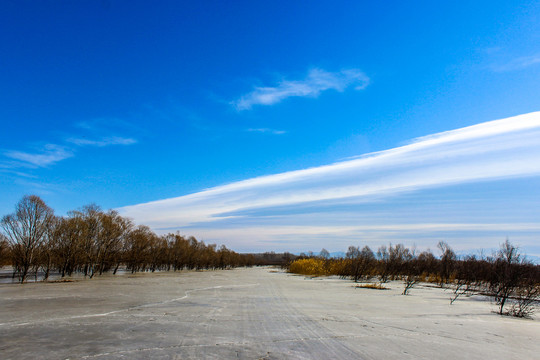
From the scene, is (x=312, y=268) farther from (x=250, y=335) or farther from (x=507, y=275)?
(x=250, y=335)

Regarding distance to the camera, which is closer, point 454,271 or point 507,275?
point 507,275

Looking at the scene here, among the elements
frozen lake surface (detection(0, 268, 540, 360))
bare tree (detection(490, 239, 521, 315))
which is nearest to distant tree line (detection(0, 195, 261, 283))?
frozen lake surface (detection(0, 268, 540, 360))

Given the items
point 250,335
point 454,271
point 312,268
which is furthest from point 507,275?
point 312,268

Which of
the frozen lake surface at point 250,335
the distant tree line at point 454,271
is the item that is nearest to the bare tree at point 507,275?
the distant tree line at point 454,271

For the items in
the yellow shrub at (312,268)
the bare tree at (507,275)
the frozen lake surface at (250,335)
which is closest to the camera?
the frozen lake surface at (250,335)

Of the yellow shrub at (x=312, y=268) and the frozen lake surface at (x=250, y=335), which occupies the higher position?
the frozen lake surface at (x=250, y=335)

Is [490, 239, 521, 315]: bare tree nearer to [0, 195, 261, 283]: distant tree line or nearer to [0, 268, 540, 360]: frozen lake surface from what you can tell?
[0, 268, 540, 360]: frozen lake surface

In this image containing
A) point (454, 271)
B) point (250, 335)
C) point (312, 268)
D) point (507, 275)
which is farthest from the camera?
point (312, 268)

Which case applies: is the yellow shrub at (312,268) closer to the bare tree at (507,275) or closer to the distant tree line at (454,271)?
the distant tree line at (454,271)

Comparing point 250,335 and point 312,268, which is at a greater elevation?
point 250,335

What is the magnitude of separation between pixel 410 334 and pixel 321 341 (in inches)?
131

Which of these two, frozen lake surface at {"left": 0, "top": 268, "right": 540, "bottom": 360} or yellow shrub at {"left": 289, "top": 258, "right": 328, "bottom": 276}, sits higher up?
frozen lake surface at {"left": 0, "top": 268, "right": 540, "bottom": 360}

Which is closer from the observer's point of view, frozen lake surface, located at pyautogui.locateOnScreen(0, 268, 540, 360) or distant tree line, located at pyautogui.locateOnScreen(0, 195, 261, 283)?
frozen lake surface, located at pyautogui.locateOnScreen(0, 268, 540, 360)

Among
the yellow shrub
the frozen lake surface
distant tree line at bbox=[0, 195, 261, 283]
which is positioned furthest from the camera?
the yellow shrub
